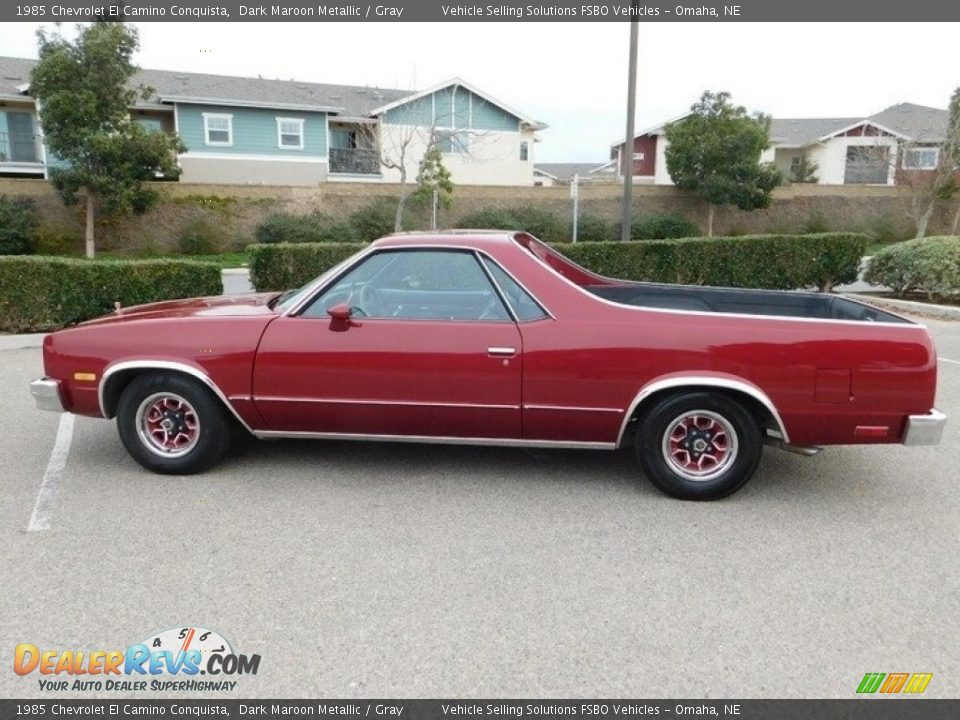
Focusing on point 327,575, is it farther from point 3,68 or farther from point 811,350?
point 3,68

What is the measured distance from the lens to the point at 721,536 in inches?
153

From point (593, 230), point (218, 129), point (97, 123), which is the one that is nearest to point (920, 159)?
point (593, 230)

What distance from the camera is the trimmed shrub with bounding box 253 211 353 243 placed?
75.6ft

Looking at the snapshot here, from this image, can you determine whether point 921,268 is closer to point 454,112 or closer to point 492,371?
point 492,371

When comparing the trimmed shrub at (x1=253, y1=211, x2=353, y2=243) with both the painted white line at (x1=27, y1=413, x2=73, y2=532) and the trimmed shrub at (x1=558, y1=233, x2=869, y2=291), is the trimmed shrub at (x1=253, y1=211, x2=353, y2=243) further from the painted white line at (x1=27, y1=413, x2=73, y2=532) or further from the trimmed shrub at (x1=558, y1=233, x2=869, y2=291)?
the painted white line at (x1=27, y1=413, x2=73, y2=532)

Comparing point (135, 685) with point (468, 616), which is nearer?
point (135, 685)

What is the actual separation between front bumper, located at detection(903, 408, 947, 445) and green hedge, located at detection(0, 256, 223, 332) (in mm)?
8702

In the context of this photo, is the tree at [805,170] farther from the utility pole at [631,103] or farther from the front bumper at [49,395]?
the front bumper at [49,395]

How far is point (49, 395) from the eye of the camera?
4.64m

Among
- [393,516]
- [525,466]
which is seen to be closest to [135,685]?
[393,516]

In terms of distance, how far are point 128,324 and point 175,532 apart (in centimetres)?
147

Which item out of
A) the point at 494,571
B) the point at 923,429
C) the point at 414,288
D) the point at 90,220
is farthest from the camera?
the point at 90,220

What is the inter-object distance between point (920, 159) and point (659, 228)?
13496mm
